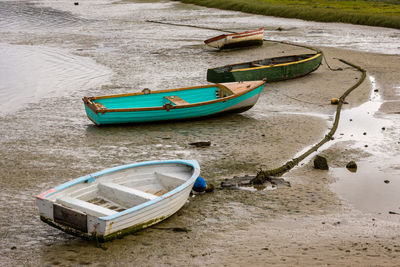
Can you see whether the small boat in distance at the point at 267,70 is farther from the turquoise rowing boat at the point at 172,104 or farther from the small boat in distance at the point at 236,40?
the small boat in distance at the point at 236,40

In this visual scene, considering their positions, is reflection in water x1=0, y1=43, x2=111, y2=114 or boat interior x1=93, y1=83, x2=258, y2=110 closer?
boat interior x1=93, y1=83, x2=258, y2=110

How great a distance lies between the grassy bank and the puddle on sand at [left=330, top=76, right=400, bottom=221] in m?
24.9

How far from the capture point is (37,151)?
44.3 feet

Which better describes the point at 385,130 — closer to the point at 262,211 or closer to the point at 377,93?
the point at 377,93

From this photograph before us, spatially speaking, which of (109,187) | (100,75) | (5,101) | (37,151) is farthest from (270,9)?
(109,187)

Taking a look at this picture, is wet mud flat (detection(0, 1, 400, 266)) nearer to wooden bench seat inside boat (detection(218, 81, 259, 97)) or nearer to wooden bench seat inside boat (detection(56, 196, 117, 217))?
wooden bench seat inside boat (detection(56, 196, 117, 217))

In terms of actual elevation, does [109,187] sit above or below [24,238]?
above

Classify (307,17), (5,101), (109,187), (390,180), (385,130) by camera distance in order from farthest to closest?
(307,17) → (5,101) → (385,130) → (390,180) → (109,187)

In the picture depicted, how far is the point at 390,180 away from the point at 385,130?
12.5 feet

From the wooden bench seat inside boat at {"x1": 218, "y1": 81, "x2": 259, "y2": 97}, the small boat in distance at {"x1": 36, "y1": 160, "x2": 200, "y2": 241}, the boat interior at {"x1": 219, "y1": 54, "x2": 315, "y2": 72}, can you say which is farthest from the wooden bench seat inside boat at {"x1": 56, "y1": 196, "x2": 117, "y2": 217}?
the boat interior at {"x1": 219, "y1": 54, "x2": 315, "y2": 72}

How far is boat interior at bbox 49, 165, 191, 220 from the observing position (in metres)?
8.73

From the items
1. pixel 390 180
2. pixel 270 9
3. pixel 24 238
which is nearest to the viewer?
pixel 24 238

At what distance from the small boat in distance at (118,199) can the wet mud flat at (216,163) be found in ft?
1.03

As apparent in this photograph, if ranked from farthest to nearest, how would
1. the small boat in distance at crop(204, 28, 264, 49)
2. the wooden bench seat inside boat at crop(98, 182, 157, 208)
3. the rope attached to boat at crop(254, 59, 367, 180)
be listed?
1. the small boat in distance at crop(204, 28, 264, 49)
2. the rope attached to boat at crop(254, 59, 367, 180)
3. the wooden bench seat inside boat at crop(98, 182, 157, 208)
